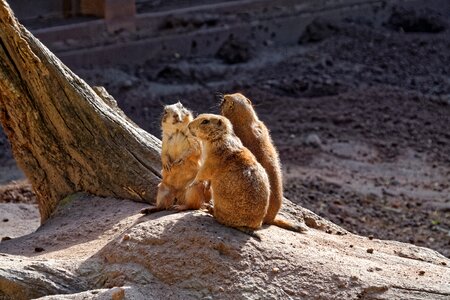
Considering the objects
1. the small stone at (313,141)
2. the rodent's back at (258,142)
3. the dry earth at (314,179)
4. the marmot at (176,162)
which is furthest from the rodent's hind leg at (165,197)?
the small stone at (313,141)

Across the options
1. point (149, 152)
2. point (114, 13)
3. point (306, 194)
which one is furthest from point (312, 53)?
point (149, 152)

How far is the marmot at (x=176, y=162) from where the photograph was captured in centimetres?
598

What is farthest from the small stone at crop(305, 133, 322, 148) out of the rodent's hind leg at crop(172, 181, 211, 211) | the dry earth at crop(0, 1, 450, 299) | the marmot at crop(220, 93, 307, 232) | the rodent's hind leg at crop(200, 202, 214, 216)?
the rodent's hind leg at crop(172, 181, 211, 211)

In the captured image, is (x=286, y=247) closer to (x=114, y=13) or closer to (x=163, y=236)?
(x=163, y=236)

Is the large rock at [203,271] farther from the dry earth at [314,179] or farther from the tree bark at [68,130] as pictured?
the tree bark at [68,130]

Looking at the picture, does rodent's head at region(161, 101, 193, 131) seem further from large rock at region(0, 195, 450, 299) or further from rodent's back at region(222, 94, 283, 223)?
large rock at region(0, 195, 450, 299)

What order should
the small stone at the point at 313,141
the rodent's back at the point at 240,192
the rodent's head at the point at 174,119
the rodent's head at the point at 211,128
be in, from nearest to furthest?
1. the rodent's back at the point at 240,192
2. the rodent's head at the point at 211,128
3. the rodent's head at the point at 174,119
4. the small stone at the point at 313,141

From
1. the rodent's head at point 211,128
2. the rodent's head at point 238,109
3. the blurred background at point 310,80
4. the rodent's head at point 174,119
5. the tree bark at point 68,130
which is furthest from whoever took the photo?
the blurred background at point 310,80

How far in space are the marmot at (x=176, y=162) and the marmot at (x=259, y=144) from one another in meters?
0.27

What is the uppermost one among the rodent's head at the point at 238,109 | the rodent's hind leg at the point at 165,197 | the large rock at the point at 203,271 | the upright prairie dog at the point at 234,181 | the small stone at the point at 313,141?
the rodent's head at the point at 238,109

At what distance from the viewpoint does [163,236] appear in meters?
5.22

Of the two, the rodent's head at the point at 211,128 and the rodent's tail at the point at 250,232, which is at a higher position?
the rodent's head at the point at 211,128

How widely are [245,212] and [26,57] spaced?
6.55 ft

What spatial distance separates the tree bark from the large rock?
3.70 ft
